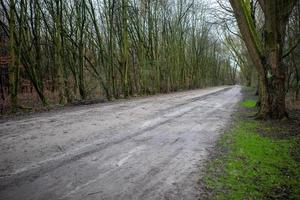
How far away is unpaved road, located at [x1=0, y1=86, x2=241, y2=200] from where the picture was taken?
155 inches

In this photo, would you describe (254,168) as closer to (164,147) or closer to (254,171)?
(254,171)

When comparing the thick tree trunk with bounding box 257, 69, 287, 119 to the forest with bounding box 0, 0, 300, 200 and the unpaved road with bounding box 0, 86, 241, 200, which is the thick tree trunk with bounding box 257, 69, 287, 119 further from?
the unpaved road with bounding box 0, 86, 241, 200

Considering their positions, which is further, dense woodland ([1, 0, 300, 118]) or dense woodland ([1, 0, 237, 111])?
dense woodland ([1, 0, 237, 111])

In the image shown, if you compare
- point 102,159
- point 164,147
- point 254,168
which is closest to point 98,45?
point 164,147

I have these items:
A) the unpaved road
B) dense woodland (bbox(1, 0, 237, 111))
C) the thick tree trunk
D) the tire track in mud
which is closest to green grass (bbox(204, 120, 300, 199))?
the unpaved road

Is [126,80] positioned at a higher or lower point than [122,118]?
higher

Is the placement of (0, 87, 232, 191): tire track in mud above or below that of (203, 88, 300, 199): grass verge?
above

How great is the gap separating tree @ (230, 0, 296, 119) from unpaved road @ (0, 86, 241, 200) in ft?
9.16

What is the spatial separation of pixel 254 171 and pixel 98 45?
70.9ft

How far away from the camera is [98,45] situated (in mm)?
24547

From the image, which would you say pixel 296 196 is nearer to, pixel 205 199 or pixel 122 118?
pixel 205 199

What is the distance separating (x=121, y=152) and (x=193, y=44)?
45.5 metres

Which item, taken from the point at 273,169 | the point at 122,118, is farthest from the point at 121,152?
the point at 122,118

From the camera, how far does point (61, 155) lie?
550cm
